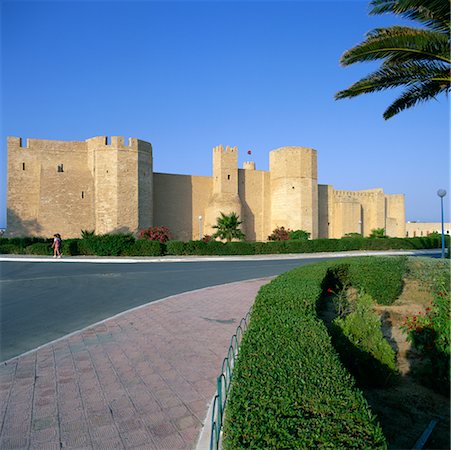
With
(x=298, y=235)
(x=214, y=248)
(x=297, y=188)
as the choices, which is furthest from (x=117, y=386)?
(x=297, y=188)

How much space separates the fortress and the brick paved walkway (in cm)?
2132

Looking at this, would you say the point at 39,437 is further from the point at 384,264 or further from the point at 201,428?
the point at 384,264

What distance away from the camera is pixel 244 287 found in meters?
9.86

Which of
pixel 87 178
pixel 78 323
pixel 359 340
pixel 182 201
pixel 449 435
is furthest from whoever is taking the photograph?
pixel 182 201

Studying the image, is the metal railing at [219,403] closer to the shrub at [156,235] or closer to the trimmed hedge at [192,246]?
the trimmed hedge at [192,246]

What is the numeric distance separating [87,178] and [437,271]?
23982 mm

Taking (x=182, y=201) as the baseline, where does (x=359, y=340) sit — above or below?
below

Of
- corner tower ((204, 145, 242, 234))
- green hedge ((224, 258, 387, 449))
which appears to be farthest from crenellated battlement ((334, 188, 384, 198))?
green hedge ((224, 258, 387, 449))

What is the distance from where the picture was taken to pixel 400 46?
6.81 metres

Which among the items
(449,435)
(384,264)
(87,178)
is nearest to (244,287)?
(384,264)

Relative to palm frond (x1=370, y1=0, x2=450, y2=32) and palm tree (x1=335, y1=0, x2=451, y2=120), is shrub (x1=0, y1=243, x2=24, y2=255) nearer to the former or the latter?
palm tree (x1=335, y1=0, x2=451, y2=120)

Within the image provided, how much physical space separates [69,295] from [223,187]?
23.3m

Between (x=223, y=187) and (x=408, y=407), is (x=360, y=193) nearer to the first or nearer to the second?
(x=223, y=187)

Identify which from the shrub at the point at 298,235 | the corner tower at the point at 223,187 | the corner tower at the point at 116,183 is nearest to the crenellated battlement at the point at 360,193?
the shrub at the point at 298,235
